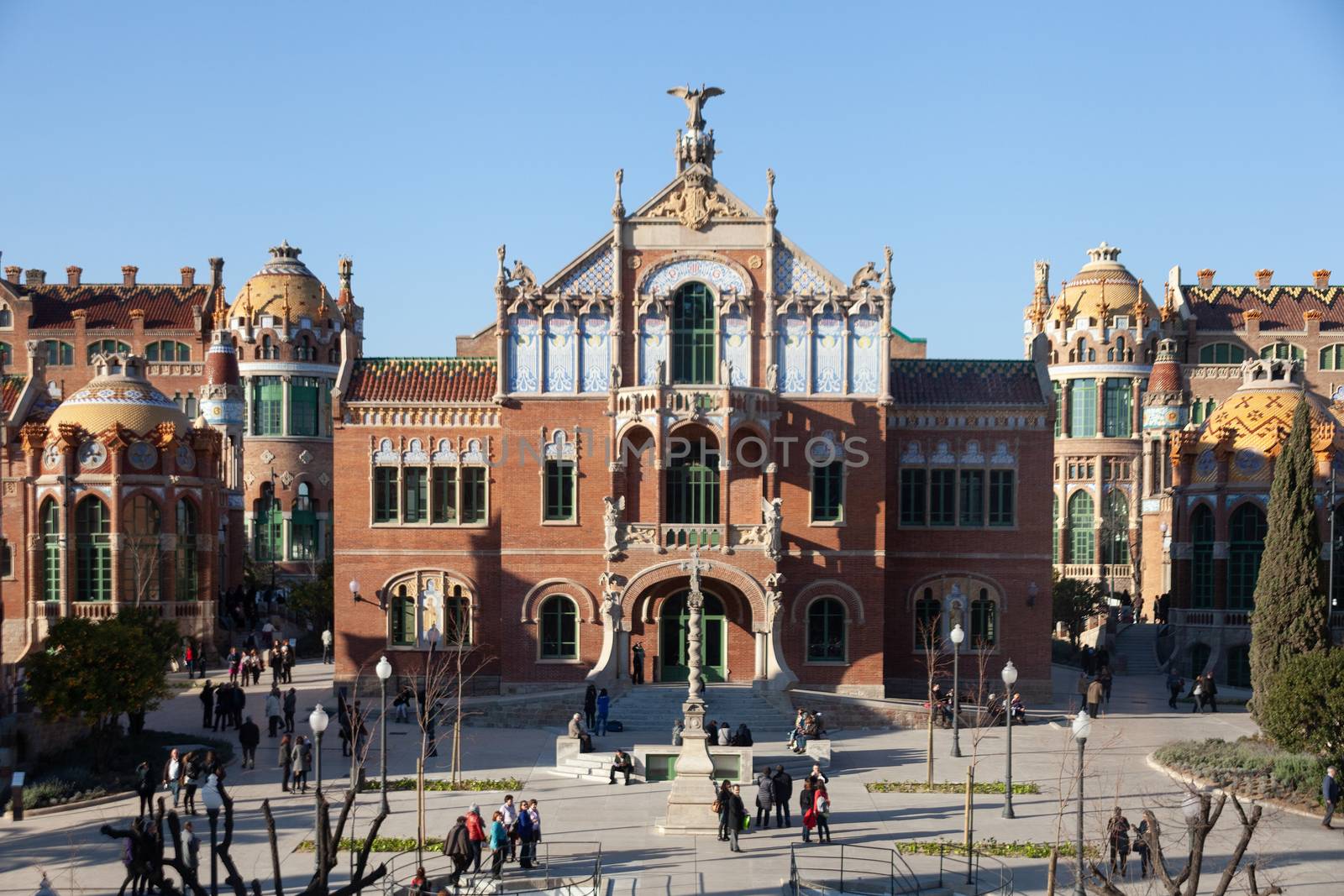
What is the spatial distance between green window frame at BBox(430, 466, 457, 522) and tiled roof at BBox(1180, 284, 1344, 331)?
53107mm

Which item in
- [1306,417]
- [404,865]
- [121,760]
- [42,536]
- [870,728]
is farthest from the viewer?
[42,536]

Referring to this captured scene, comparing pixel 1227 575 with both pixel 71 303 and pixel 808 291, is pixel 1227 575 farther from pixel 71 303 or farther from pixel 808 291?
pixel 71 303

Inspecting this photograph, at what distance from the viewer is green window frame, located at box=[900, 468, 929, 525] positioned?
5372cm

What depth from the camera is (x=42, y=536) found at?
5872 cm

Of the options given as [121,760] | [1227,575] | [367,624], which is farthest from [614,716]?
[1227,575]

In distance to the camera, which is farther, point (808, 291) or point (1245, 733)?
point (808, 291)

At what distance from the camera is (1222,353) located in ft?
300

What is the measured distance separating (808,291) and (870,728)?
13.4 m

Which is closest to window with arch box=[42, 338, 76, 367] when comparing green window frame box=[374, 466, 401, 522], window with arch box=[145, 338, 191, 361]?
window with arch box=[145, 338, 191, 361]

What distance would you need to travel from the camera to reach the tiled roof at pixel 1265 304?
92.0 m

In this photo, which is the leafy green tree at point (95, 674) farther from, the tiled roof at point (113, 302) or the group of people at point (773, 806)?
the tiled roof at point (113, 302)

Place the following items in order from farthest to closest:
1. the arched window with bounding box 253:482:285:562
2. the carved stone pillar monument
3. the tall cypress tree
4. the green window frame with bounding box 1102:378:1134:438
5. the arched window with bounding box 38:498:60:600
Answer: the green window frame with bounding box 1102:378:1134:438
the arched window with bounding box 253:482:285:562
the arched window with bounding box 38:498:60:600
the tall cypress tree
the carved stone pillar monument

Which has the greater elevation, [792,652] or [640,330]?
[640,330]

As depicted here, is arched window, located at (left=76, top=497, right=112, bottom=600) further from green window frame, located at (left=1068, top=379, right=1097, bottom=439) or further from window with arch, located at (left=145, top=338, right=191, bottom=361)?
green window frame, located at (left=1068, top=379, right=1097, bottom=439)
